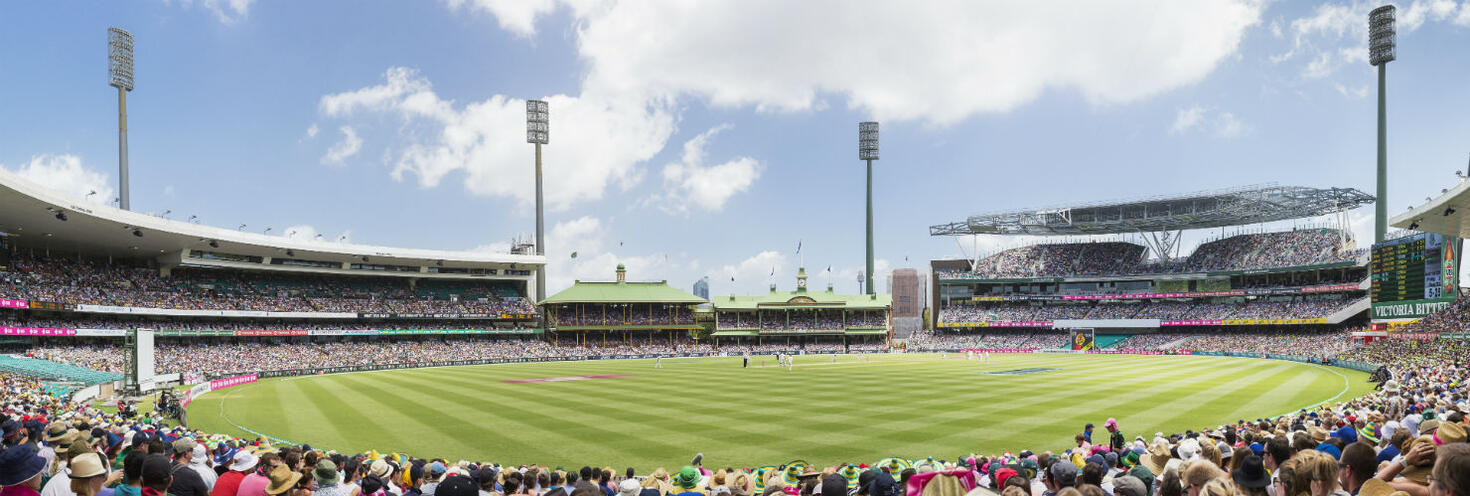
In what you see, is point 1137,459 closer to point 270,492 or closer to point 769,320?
point 270,492

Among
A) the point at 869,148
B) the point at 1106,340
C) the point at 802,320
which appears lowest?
the point at 1106,340

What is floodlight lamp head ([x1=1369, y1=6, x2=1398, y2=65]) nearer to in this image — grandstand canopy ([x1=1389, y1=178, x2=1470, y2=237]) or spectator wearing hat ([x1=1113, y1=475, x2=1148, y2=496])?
grandstand canopy ([x1=1389, y1=178, x2=1470, y2=237])

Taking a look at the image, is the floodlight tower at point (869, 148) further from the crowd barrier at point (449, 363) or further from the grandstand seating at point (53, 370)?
the grandstand seating at point (53, 370)

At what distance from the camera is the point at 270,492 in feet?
22.0

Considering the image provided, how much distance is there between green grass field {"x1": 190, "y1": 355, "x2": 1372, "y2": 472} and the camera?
19.5 metres

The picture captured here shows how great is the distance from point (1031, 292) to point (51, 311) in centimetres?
9035

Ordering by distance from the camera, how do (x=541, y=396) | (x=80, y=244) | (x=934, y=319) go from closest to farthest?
(x=541, y=396) → (x=80, y=244) → (x=934, y=319)

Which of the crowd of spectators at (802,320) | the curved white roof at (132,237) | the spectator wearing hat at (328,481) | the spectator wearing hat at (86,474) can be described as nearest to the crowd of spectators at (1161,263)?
the crowd of spectators at (802,320)

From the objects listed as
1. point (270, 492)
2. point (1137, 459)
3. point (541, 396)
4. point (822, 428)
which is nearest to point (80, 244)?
point (541, 396)

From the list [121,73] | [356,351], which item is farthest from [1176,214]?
[121,73]

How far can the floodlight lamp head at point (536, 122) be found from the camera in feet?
296

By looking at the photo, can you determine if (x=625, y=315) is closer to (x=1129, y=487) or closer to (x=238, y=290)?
(x=238, y=290)

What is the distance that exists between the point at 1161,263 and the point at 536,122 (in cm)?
7428

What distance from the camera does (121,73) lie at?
63.5 m
